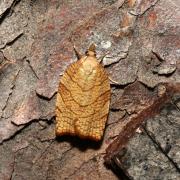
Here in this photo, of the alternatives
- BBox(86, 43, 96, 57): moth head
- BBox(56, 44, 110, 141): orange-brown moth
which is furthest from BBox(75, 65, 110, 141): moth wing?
BBox(86, 43, 96, 57): moth head

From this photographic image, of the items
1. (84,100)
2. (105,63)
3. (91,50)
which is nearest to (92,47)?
(91,50)

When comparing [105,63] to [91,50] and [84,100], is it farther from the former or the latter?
[84,100]

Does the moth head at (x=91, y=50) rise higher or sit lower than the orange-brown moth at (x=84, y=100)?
higher

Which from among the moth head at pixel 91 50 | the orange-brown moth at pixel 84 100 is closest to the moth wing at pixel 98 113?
the orange-brown moth at pixel 84 100

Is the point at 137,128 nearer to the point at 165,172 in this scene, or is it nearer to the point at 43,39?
the point at 165,172

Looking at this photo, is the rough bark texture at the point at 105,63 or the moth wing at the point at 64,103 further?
the moth wing at the point at 64,103

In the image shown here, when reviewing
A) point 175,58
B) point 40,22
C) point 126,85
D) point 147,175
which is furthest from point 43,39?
point 147,175

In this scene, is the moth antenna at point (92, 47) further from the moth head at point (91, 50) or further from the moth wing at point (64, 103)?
the moth wing at point (64, 103)
